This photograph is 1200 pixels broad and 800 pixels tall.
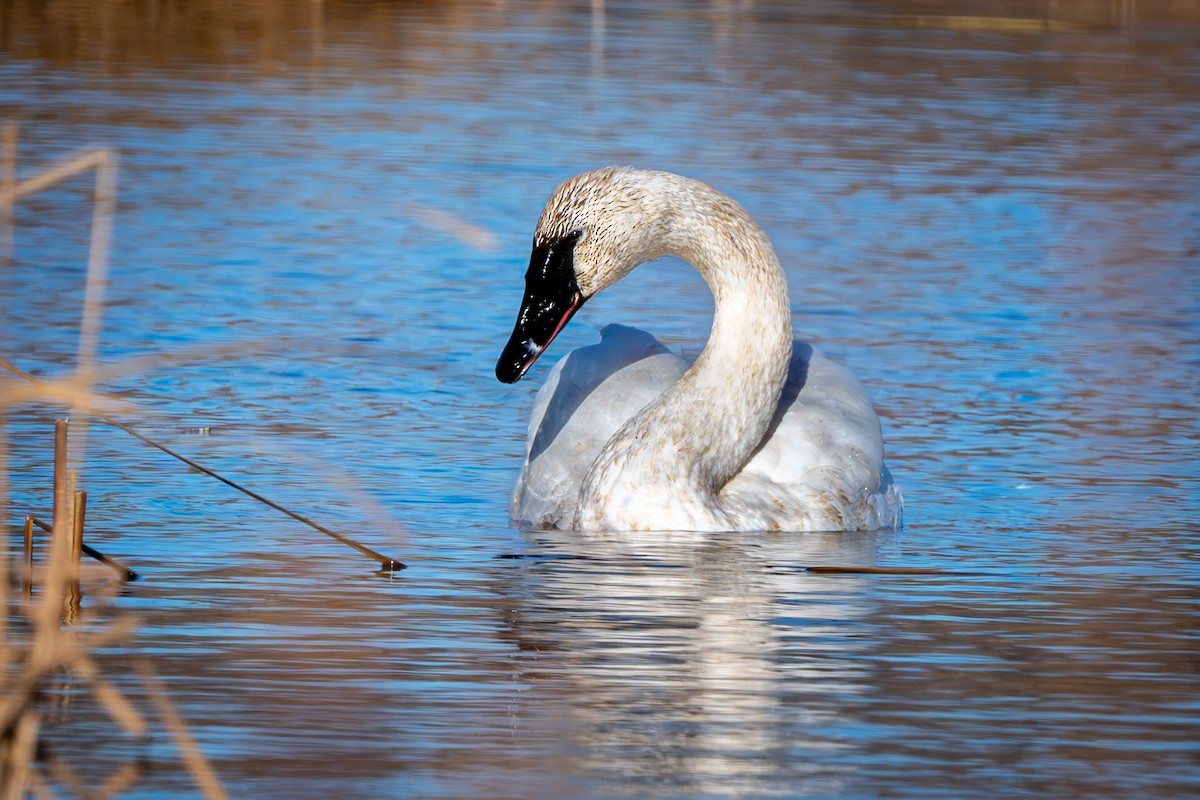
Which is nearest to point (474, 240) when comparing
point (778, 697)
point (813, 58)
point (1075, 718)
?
point (778, 697)

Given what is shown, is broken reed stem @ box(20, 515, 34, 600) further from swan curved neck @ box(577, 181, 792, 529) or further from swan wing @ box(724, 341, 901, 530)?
swan wing @ box(724, 341, 901, 530)

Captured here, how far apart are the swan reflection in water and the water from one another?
0.02m

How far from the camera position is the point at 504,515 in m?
7.85

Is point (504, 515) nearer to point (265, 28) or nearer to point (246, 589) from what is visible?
point (246, 589)

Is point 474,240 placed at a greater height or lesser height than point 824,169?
greater

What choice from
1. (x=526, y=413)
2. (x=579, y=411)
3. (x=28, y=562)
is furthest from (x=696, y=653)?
(x=526, y=413)

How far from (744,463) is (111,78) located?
47.4ft

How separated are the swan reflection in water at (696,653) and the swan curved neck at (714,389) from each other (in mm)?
189

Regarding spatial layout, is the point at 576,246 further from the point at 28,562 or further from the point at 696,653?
the point at 696,653

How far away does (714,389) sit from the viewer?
7730mm

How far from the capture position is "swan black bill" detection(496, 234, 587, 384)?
25.0 ft

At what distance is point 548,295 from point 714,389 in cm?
61

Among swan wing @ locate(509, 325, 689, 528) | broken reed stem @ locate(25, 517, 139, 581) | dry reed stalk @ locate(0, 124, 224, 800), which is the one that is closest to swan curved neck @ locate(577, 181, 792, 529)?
swan wing @ locate(509, 325, 689, 528)

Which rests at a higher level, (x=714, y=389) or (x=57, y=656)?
(x=57, y=656)
